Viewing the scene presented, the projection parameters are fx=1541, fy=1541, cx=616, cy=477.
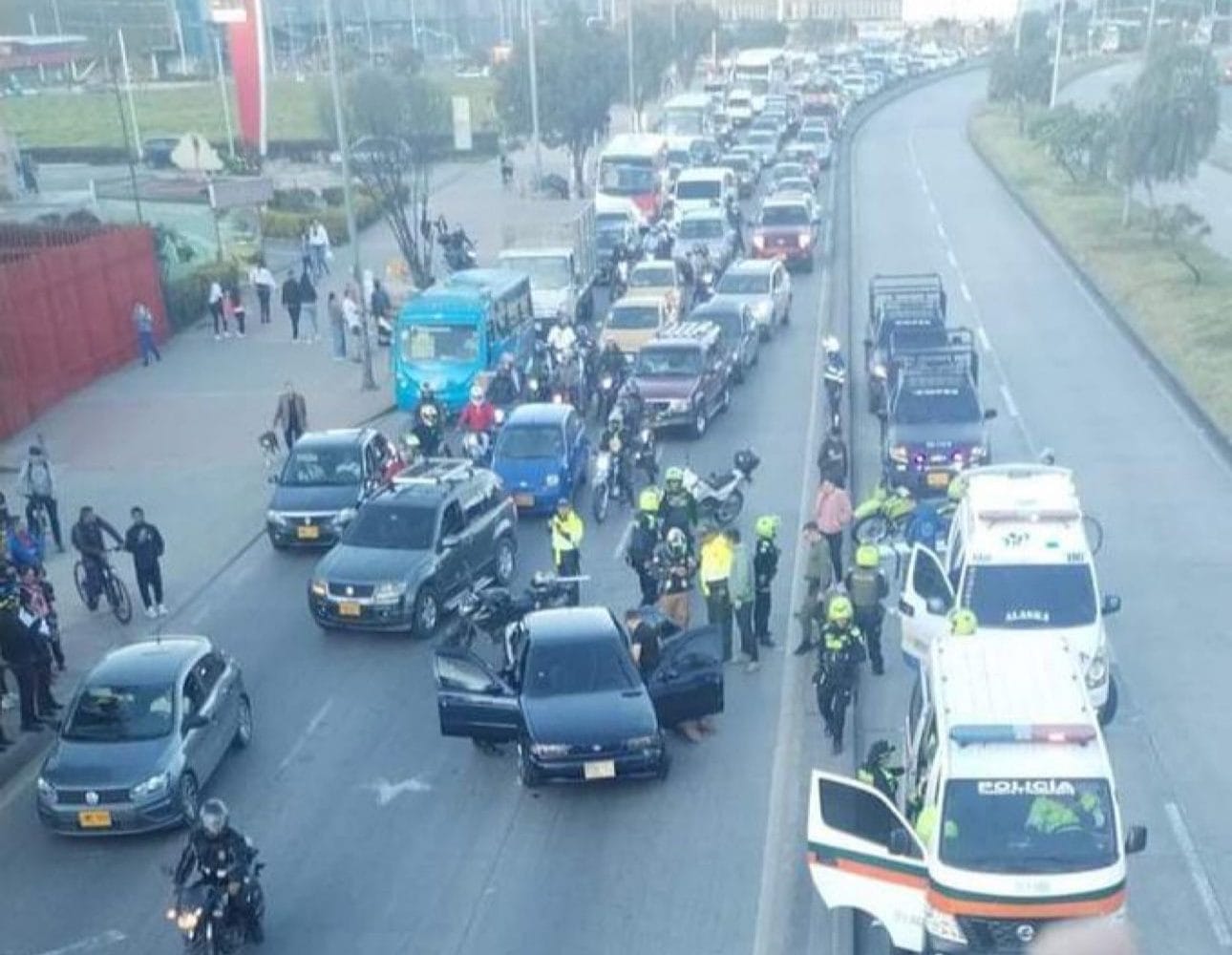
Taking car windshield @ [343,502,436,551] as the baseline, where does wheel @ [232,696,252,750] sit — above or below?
below

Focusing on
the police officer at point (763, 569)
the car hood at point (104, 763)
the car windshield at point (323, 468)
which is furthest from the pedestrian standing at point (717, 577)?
the car windshield at point (323, 468)

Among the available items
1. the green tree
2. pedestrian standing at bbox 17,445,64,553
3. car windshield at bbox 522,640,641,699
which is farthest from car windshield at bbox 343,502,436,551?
the green tree

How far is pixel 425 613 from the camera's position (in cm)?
1859

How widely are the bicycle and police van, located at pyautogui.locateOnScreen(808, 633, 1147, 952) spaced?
1147cm

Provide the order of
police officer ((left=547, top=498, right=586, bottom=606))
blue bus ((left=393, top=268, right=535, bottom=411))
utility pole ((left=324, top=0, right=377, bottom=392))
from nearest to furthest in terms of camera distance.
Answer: police officer ((left=547, top=498, right=586, bottom=606)), blue bus ((left=393, top=268, right=535, bottom=411)), utility pole ((left=324, top=0, right=377, bottom=392))

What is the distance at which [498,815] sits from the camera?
14156mm

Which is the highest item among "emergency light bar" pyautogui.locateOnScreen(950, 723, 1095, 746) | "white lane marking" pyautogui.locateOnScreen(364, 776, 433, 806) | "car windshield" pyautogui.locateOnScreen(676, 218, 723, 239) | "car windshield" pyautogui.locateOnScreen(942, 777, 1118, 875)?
"emergency light bar" pyautogui.locateOnScreen(950, 723, 1095, 746)

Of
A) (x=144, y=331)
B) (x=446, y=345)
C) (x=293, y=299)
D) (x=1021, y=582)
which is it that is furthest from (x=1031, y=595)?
(x=293, y=299)

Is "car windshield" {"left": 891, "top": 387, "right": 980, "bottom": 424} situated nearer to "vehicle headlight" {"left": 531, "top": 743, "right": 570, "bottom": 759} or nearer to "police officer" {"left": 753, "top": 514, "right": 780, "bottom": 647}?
"police officer" {"left": 753, "top": 514, "right": 780, "bottom": 647}

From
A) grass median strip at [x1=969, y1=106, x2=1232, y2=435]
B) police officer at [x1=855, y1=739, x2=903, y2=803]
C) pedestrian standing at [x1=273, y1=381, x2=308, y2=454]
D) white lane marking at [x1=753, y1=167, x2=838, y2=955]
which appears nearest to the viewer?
white lane marking at [x1=753, y1=167, x2=838, y2=955]

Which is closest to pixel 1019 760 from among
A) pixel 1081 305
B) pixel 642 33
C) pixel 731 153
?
pixel 1081 305

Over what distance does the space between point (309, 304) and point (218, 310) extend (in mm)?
2181

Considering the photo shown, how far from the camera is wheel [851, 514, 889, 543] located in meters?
19.4

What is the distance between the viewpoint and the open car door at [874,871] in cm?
1061
